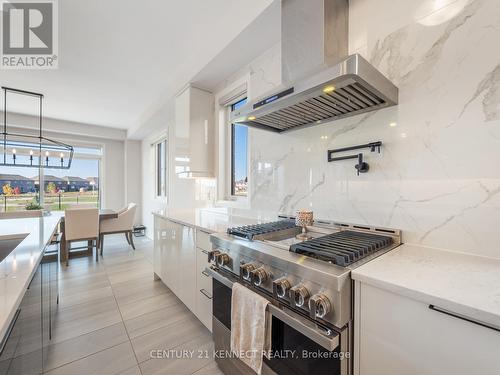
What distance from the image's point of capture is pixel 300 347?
0.90 meters

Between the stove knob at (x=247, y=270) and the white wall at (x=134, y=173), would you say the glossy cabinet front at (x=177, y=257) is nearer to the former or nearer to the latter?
the stove knob at (x=247, y=270)

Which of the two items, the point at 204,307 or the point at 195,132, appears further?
the point at 195,132

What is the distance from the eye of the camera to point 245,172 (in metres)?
2.40

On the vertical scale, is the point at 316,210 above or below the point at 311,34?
below

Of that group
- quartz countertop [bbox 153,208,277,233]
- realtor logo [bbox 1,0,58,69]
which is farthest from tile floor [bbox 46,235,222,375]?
realtor logo [bbox 1,0,58,69]

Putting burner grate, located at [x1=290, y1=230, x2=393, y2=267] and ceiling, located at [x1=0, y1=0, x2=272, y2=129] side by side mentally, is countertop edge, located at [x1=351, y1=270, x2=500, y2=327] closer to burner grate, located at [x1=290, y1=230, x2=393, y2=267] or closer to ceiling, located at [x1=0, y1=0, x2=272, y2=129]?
burner grate, located at [x1=290, y1=230, x2=393, y2=267]

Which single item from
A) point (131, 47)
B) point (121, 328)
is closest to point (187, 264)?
point (121, 328)

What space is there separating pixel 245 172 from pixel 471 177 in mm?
1769

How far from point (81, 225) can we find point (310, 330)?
4.05 metres

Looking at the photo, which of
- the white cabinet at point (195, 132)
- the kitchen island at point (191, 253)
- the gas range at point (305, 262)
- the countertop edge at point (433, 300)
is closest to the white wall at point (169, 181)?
the white cabinet at point (195, 132)

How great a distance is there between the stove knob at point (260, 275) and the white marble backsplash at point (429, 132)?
0.71m

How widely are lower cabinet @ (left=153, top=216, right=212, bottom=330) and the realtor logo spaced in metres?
2.02

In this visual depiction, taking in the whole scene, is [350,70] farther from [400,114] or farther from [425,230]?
[425,230]

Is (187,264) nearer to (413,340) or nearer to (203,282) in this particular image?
(203,282)
